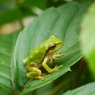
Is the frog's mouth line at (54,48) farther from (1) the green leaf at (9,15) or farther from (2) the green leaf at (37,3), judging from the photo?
(1) the green leaf at (9,15)

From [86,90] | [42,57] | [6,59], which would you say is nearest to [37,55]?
[42,57]

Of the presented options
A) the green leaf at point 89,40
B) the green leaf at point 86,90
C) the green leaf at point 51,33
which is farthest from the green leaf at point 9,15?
the green leaf at point 89,40

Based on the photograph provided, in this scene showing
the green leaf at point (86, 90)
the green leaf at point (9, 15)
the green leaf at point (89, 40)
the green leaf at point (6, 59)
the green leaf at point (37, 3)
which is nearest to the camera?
the green leaf at point (89, 40)

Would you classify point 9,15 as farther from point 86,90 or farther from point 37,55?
point 86,90

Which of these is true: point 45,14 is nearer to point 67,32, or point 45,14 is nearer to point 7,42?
point 67,32

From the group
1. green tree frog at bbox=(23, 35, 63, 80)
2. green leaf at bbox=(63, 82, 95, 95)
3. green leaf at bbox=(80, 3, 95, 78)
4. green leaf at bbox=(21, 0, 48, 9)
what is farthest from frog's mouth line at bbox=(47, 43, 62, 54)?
green leaf at bbox=(80, 3, 95, 78)

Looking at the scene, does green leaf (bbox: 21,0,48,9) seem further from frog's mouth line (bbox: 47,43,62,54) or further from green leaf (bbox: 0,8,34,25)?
frog's mouth line (bbox: 47,43,62,54)
